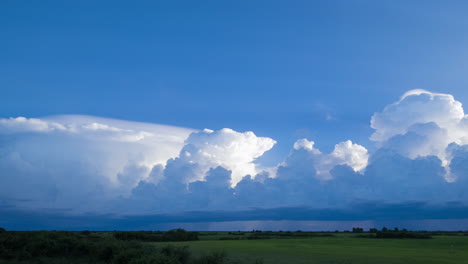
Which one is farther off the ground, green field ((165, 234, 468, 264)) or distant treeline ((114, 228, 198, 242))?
green field ((165, 234, 468, 264))

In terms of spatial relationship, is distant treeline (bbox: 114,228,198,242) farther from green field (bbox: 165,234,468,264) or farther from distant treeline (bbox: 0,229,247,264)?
distant treeline (bbox: 0,229,247,264)

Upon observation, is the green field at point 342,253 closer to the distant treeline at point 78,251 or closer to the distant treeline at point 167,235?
the distant treeline at point 78,251

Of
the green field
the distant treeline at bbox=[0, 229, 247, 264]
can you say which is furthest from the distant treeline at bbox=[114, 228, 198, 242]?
the distant treeline at bbox=[0, 229, 247, 264]

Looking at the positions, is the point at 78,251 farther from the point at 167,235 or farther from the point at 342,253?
the point at 167,235

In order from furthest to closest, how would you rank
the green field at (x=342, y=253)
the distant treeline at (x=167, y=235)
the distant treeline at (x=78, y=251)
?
the distant treeline at (x=167, y=235), the green field at (x=342, y=253), the distant treeline at (x=78, y=251)

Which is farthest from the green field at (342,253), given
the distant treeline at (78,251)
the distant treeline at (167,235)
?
the distant treeline at (167,235)

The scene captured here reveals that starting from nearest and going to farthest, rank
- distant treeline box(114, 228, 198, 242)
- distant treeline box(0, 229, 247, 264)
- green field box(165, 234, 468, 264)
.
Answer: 1. distant treeline box(0, 229, 247, 264)
2. green field box(165, 234, 468, 264)
3. distant treeline box(114, 228, 198, 242)

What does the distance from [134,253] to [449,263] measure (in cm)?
3416

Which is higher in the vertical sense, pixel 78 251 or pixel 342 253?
pixel 342 253

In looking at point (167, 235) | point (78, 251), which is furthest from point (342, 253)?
point (167, 235)

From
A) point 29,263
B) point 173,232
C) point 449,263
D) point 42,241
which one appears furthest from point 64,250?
point 173,232

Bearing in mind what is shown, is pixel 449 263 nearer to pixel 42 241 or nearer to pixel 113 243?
pixel 113 243

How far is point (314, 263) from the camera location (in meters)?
40.9

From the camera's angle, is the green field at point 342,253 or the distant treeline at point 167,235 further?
the distant treeline at point 167,235
